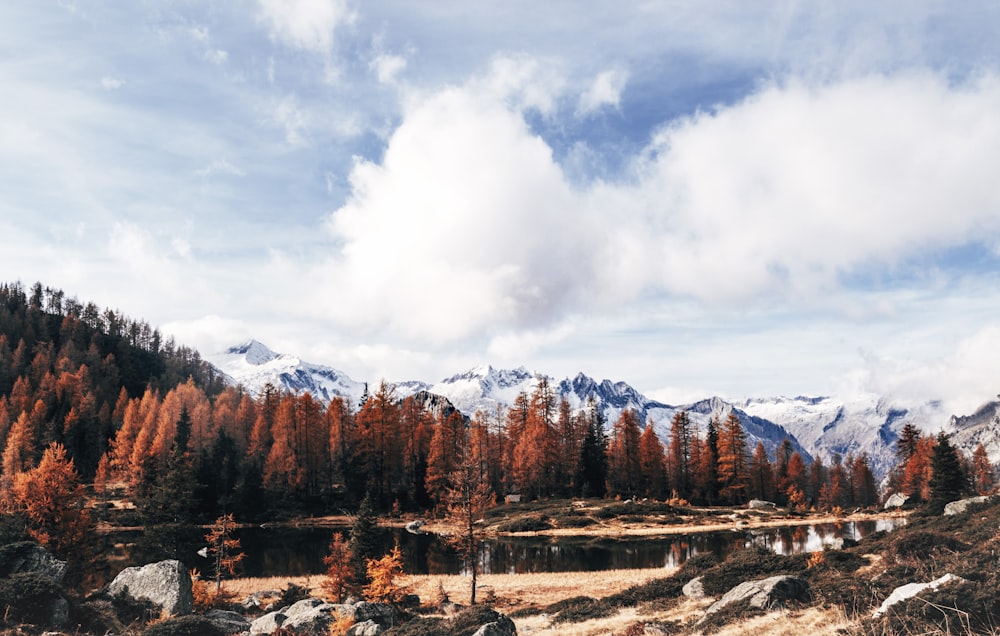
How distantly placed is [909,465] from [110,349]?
20458 centimetres

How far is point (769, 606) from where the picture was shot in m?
20.4

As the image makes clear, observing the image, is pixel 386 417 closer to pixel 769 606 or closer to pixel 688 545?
pixel 688 545

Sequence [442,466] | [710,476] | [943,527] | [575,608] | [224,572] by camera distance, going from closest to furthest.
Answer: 1. [575,608]
2. [943,527]
3. [224,572]
4. [442,466]
5. [710,476]

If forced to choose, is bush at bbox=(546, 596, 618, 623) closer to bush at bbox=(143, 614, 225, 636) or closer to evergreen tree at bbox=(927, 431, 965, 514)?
bush at bbox=(143, 614, 225, 636)

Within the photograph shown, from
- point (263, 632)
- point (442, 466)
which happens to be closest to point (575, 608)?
point (263, 632)

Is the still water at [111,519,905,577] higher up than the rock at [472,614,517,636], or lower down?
lower down

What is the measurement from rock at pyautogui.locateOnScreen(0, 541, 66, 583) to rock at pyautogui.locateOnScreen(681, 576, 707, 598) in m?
29.9

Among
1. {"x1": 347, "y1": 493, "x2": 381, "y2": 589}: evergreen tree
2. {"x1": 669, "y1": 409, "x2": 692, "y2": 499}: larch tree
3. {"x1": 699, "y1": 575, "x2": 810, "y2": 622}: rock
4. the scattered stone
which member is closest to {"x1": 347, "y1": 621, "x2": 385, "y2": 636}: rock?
{"x1": 347, "y1": 493, "x2": 381, "y2": 589}: evergreen tree

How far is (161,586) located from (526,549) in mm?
38860

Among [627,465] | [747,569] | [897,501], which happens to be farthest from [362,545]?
[897,501]

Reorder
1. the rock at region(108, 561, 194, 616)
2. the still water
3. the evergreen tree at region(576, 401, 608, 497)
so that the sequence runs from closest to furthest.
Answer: the rock at region(108, 561, 194, 616), the still water, the evergreen tree at region(576, 401, 608, 497)

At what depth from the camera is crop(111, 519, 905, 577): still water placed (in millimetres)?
48219

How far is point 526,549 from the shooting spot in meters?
58.2

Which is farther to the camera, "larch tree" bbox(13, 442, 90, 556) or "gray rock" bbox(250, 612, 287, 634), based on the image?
"larch tree" bbox(13, 442, 90, 556)
